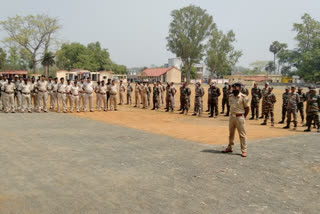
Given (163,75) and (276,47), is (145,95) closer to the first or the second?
(163,75)

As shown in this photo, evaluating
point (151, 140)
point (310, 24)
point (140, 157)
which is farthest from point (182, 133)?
point (310, 24)

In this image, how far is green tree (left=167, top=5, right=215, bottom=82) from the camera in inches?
2064

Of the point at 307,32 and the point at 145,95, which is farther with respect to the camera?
the point at 307,32

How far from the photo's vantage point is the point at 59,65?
80.4m

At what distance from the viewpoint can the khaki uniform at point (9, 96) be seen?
15.6 meters

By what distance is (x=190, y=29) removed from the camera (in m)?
52.7

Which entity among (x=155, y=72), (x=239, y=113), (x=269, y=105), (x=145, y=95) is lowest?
(x=269, y=105)

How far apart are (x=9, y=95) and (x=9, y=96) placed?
0.06 meters

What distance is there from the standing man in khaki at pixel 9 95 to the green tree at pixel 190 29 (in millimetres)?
39362

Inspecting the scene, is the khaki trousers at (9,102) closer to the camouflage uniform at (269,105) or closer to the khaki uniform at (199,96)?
the khaki uniform at (199,96)

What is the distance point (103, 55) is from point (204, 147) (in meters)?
72.5

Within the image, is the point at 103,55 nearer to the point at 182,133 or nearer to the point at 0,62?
the point at 0,62

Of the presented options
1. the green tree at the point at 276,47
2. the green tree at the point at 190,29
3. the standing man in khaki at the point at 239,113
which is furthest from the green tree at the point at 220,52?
the standing man in khaki at the point at 239,113

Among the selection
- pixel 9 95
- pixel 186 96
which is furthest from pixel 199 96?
pixel 9 95
